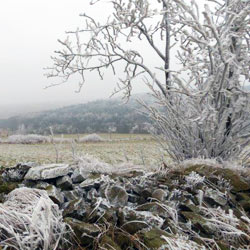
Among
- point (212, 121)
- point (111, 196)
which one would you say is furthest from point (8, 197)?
point (212, 121)

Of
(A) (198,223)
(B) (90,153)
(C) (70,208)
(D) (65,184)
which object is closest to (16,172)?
(D) (65,184)

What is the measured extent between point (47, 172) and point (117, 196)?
81 centimetres

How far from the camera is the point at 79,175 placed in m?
3.27

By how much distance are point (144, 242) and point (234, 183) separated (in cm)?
145

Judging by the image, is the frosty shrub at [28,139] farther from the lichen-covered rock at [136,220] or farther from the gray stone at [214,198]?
the lichen-covered rock at [136,220]

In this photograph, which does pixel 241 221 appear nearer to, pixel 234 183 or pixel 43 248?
pixel 234 183

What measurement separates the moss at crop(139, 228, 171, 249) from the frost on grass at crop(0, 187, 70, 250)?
0.58m

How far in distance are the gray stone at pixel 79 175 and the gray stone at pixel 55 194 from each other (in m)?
0.30

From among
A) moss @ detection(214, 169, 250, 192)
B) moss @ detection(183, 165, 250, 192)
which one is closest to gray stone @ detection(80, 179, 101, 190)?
moss @ detection(183, 165, 250, 192)

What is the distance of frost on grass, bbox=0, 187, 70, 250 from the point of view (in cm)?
213

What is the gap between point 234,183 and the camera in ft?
10.6

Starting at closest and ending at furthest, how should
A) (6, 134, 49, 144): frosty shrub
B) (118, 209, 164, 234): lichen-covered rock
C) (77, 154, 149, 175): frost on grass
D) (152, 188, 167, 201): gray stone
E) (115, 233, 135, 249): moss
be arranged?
(115, 233, 135, 249): moss
(118, 209, 164, 234): lichen-covered rock
(152, 188, 167, 201): gray stone
(77, 154, 149, 175): frost on grass
(6, 134, 49, 144): frosty shrub

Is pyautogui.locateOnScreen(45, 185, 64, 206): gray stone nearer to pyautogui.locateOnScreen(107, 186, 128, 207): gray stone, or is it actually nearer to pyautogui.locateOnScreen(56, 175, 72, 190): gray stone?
pyautogui.locateOnScreen(56, 175, 72, 190): gray stone

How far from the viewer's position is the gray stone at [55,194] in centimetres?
272
